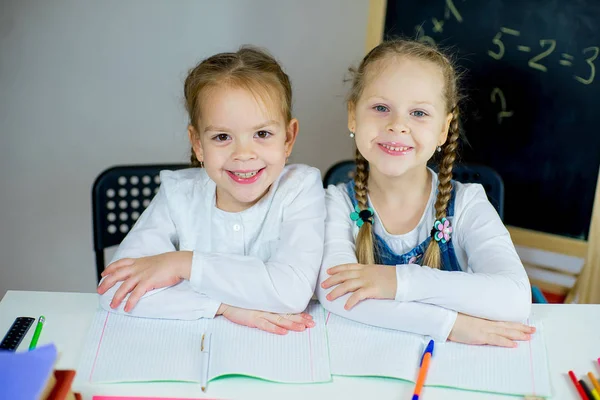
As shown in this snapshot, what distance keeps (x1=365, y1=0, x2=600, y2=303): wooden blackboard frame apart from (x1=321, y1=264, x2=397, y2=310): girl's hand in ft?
3.30

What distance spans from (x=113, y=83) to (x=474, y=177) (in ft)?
3.97

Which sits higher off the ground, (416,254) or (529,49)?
(529,49)

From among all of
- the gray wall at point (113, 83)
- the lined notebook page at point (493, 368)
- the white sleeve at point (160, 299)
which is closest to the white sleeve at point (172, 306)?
the white sleeve at point (160, 299)

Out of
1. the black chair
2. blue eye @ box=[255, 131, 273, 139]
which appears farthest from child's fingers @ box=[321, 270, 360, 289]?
the black chair

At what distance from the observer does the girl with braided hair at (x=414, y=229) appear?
1171mm

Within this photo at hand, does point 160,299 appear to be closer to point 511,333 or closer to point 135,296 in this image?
point 135,296

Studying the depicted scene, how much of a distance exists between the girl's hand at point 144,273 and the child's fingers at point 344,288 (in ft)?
0.90

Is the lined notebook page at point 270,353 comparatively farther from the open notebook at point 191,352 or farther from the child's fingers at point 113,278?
the child's fingers at point 113,278

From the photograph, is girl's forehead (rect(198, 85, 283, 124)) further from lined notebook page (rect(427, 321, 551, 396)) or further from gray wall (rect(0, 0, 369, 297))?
gray wall (rect(0, 0, 369, 297))

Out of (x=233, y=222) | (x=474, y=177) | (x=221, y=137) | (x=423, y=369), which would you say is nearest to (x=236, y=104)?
(x=221, y=137)

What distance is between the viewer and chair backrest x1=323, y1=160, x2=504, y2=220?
5.34 ft

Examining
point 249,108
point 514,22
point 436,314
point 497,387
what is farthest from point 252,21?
point 497,387

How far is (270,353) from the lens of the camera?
3.57 feet

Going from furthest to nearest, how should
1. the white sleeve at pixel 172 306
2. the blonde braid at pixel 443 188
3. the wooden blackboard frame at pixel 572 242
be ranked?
the wooden blackboard frame at pixel 572 242
the blonde braid at pixel 443 188
the white sleeve at pixel 172 306
